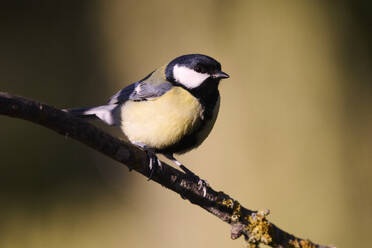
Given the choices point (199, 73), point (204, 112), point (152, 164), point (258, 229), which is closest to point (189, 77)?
point (199, 73)

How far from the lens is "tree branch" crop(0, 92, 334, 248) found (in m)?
Result: 0.88

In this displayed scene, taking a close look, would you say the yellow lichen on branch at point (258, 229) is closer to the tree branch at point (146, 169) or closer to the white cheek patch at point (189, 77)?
the tree branch at point (146, 169)

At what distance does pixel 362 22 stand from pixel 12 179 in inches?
84.6

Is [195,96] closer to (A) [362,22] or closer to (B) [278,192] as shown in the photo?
(B) [278,192]

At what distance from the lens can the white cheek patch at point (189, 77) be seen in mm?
1652

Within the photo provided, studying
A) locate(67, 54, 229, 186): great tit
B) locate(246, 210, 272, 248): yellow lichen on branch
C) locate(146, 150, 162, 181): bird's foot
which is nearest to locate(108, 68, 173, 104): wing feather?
locate(67, 54, 229, 186): great tit

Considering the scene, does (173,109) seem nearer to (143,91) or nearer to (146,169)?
(143,91)

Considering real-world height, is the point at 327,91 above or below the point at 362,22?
below

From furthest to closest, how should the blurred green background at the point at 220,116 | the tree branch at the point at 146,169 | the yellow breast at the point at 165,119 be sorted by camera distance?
the blurred green background at the point at 220,116
the yellow breast at the point at 165,119
the tree branch at the point at 146,169

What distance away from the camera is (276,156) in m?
2.23

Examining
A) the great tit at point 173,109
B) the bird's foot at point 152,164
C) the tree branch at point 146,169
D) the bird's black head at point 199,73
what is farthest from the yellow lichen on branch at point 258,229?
the bird's black head at point 199,73

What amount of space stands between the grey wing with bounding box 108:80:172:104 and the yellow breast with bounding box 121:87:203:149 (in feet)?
0.12

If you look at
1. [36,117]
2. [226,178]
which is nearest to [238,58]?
[226,178]

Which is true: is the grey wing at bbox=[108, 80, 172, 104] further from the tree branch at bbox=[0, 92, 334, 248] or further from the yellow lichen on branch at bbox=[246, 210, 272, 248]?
the yellow lichen on branch at bbox=[246, 210, 272, 248]
